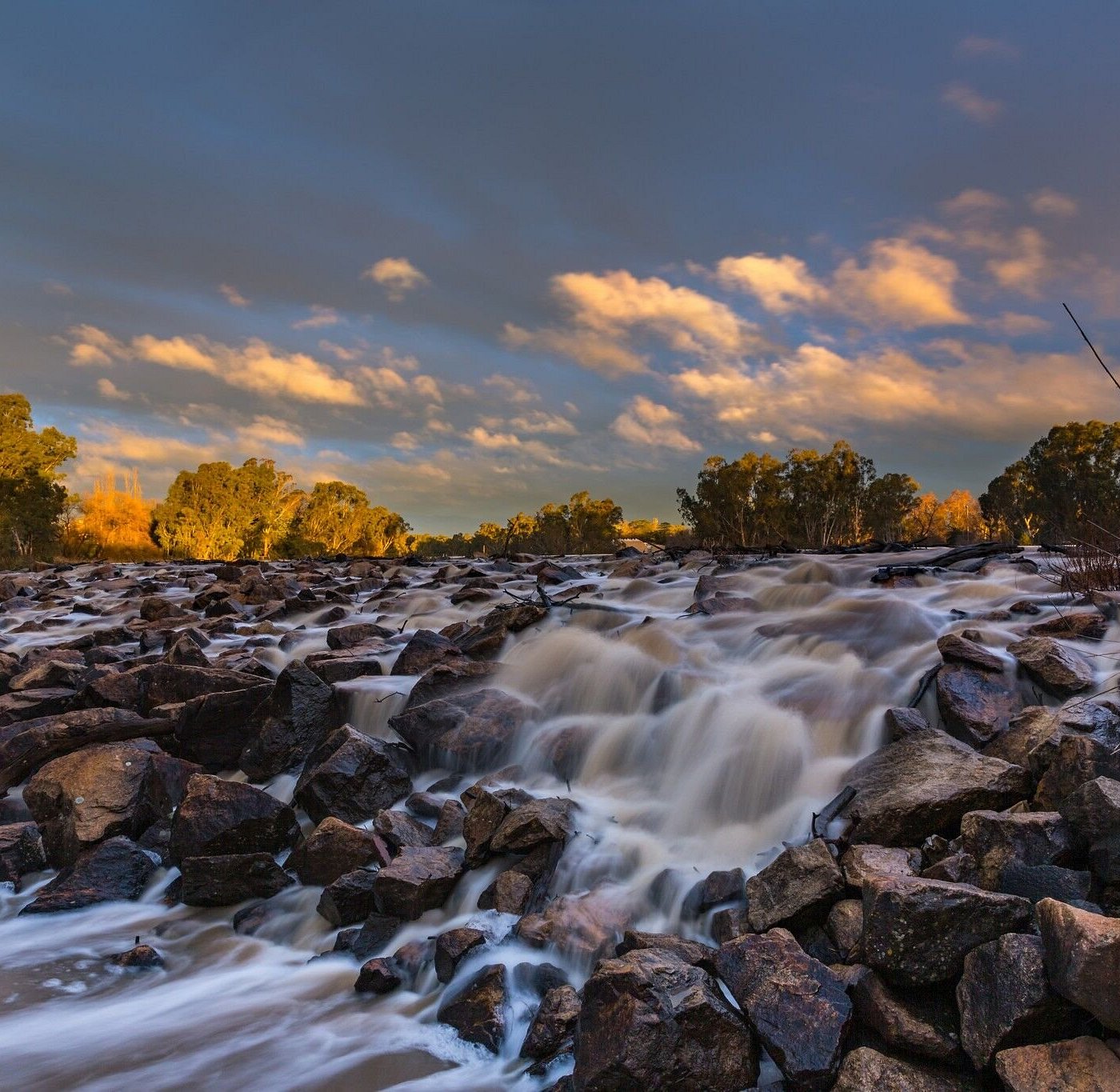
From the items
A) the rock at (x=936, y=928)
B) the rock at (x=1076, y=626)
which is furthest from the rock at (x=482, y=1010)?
the rock at (x=1076, y=626)

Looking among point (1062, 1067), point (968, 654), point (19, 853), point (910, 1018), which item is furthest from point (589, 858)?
point (19, 853)

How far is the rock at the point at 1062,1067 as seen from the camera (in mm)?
1683

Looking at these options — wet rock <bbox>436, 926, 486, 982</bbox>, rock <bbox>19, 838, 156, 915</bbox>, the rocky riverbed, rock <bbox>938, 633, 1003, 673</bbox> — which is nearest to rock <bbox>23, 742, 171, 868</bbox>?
the rocky riverbed

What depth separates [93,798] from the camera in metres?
4.07

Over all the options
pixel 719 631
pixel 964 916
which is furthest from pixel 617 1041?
pixel 719 631

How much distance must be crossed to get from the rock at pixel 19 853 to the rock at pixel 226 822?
2.68ft

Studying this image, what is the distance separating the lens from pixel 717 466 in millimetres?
39031

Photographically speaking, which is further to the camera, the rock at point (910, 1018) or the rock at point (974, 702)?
the rock at point (974, 702)

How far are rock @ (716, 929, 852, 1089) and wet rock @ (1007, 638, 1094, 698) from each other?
93.7 inches

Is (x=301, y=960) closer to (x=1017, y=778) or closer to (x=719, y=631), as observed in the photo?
(x=1017, y=778)

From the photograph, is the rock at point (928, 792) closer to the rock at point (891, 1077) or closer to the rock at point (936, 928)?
the rock at point (936, 928)

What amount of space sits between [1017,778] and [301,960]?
2.96 metres

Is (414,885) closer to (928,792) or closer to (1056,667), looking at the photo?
(928,792)

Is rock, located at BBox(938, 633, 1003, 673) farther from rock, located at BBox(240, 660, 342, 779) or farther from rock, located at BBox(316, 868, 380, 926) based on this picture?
rock, located at BBox(240, 660, 342, 779)
